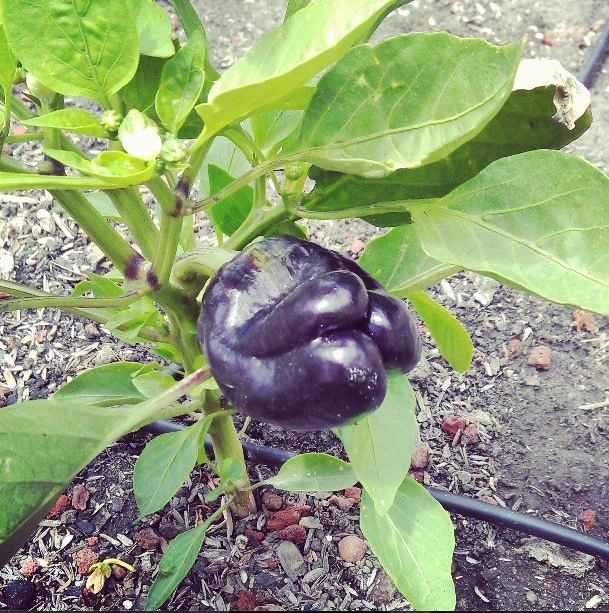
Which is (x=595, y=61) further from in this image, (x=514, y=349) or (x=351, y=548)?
(x=351, y=548)

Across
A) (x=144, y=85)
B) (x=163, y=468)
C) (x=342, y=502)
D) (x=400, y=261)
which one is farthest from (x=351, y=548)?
(x=144, y=85)

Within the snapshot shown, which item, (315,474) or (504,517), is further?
(504,517)

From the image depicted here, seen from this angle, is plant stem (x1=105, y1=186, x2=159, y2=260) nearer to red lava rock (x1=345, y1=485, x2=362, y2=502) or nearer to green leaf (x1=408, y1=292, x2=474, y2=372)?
green leaf (x1=408, y1=292, x2=474, y2=372)

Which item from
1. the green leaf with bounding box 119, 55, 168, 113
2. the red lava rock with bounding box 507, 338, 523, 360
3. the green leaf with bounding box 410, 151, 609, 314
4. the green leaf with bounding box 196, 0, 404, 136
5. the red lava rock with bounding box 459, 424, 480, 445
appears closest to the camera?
the green leaf with bounding box 196, 0, 404, 136

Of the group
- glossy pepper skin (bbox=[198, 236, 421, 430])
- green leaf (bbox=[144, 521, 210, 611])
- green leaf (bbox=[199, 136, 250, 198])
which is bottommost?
green leaf (bbox=[144, 521, 210, 611])

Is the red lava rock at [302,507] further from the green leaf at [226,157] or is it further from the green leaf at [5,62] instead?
the green leaf at [5,62]

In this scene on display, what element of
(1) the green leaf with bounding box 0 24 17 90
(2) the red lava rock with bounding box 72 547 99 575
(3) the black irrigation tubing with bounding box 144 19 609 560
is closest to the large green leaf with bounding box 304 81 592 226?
(1) the green leaf with bounding box 0 24 17 90

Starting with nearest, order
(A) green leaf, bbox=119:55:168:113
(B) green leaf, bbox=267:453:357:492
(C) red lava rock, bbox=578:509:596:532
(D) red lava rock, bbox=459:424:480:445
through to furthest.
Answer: (A) green leaf, bbox=119:55:168:113, (B) green leaf, bbox=267:453:357:492, (C) red lava rock, bbox=578:509:596:532, (D) red lava rock, bbox=459:424:480:445
